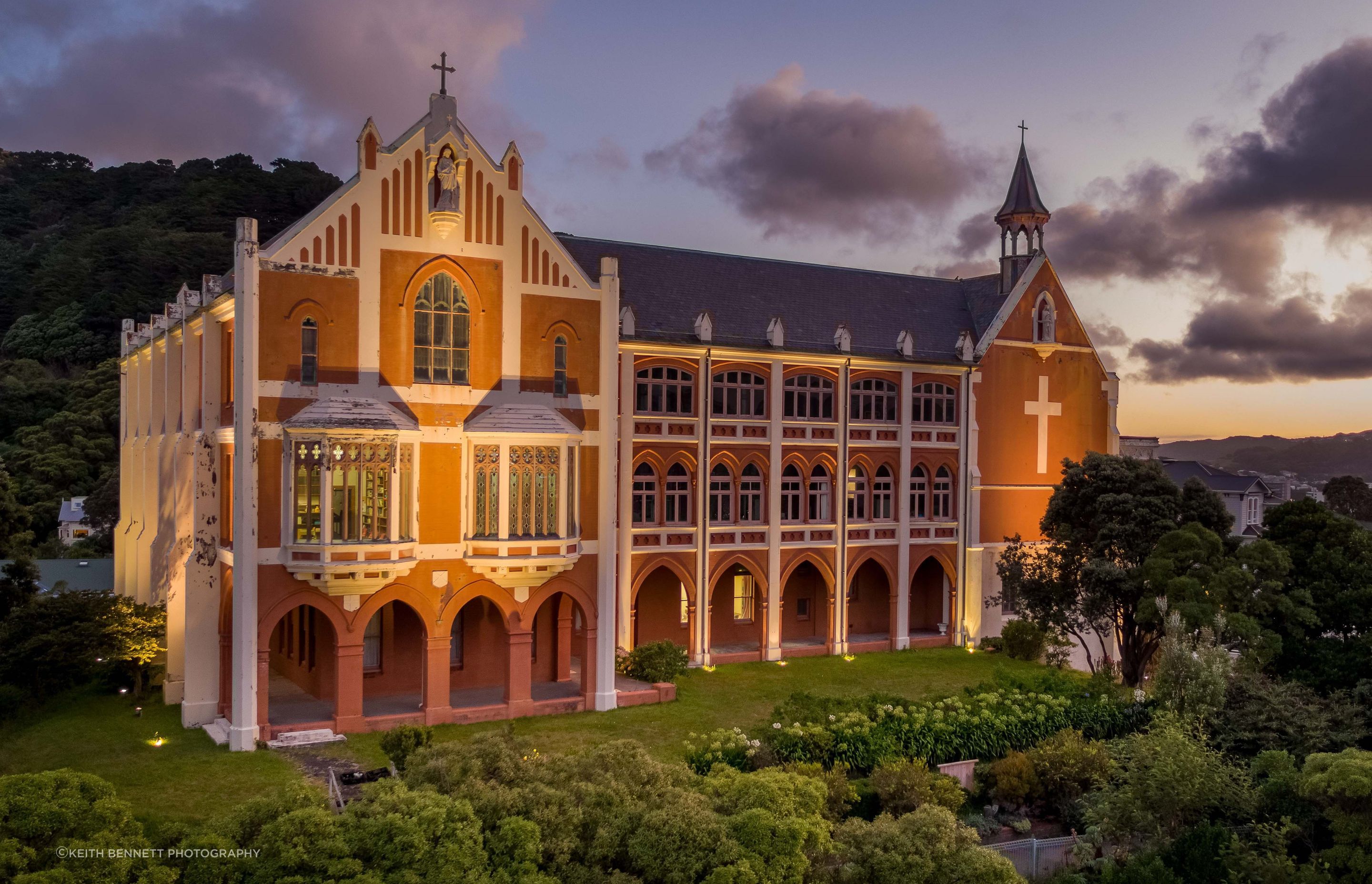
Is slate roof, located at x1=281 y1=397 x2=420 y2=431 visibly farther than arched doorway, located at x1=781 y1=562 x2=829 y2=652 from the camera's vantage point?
No

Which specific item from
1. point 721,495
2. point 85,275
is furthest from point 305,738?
point 85,275

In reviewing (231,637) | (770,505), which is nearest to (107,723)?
(231,637)

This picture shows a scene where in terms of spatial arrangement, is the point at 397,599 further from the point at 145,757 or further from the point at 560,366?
the point at 560,366

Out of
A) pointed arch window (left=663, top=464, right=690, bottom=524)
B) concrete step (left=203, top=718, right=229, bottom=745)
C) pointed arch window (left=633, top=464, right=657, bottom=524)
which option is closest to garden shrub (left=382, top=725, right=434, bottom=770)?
concrete step (left=203, top=718, right=229, bottom=745)

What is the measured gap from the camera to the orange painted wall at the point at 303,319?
2434 cm

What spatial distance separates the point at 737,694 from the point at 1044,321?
66.2 ft

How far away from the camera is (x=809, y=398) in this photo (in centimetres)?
3619

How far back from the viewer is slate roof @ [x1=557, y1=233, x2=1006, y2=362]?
3522 centimetres

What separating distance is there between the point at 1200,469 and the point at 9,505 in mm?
66973

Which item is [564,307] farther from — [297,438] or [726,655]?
[726,655]

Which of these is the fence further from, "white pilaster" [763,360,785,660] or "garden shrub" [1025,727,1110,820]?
"white pilaster" [763,360,785,660]

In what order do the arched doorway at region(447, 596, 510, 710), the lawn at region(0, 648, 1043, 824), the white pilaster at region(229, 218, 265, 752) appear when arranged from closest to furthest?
the lawn at region(0, 648, 1043, 824)
the white pilaster at region(229, 218, 265, 752)
the arched doorway at region(447, 596, 510, 710)

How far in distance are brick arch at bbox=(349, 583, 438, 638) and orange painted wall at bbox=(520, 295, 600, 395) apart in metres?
6.01

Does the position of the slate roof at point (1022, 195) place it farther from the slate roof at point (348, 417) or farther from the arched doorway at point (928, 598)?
Result: the slate roof at point (348, 417)
